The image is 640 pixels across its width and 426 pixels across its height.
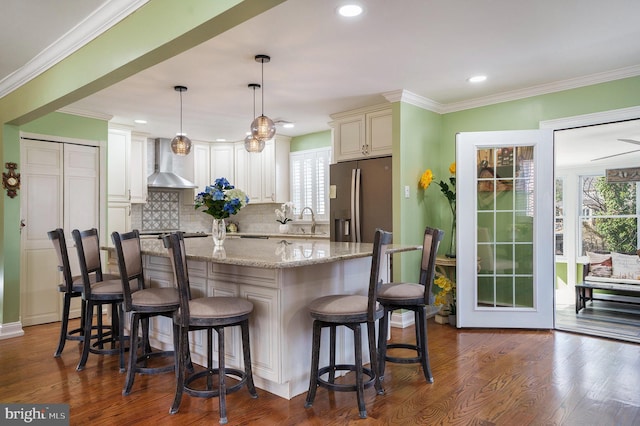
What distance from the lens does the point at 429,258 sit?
286cm

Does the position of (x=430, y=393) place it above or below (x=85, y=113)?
below

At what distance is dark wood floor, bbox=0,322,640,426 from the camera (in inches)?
92.8

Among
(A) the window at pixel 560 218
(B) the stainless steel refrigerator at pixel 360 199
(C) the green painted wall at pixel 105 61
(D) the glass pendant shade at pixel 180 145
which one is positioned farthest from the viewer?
(A) the window at pixel 560 218

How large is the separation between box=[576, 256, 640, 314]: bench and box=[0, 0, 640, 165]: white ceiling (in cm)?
263

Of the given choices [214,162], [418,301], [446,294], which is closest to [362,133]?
[446,294]

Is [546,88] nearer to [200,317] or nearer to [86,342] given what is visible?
[200,317]

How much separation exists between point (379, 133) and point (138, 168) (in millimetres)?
3497

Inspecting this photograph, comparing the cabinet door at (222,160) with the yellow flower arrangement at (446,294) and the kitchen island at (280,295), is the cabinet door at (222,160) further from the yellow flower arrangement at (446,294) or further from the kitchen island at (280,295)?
the kitchen island at (280,295)

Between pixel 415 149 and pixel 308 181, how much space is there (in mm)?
2199

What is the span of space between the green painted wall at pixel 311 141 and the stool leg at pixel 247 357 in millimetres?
4174

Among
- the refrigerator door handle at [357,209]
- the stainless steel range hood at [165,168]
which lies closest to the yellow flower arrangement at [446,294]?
the refrigerator door handle at [357,209]

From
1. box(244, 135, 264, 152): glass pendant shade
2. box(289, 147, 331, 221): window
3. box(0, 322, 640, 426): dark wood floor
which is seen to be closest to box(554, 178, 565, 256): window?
box(0, 322, 640, 426): dark wood floor

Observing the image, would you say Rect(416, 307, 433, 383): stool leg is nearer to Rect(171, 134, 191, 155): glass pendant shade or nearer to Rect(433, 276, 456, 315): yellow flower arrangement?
Rect(433, 276, 456, 315): yellow flower arrangement

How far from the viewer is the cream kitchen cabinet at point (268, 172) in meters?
6.57
